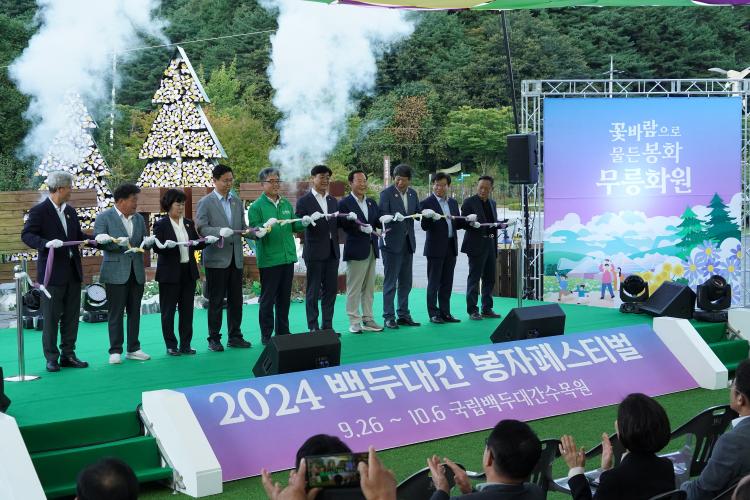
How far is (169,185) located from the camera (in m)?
15.2

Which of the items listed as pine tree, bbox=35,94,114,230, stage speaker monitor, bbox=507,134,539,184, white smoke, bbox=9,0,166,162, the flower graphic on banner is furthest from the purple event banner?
white smoke, bbox=9,0,166,162

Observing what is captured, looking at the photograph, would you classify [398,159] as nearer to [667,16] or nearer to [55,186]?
[667,16]

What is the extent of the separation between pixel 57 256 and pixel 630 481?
4381 mm

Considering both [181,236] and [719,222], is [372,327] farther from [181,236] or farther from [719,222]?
[719,222]

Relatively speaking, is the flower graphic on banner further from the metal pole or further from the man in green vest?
the metal pole

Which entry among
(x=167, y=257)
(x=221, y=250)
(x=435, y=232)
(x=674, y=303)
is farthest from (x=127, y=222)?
(x=674, y=303)

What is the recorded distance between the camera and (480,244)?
29.3 feet

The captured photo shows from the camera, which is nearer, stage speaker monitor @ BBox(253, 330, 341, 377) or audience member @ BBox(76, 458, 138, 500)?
audience member @ BBox(76, 458, 138, 500)

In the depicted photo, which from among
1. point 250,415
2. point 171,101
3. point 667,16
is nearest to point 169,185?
point 171,101

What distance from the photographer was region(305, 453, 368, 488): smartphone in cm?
249

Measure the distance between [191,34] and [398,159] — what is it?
769cm

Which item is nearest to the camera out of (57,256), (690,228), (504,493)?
(504,493)

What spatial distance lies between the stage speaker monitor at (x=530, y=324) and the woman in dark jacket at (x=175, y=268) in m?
2.39

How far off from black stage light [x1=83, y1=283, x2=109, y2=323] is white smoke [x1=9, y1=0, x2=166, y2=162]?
16.0 m
